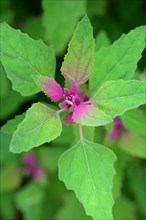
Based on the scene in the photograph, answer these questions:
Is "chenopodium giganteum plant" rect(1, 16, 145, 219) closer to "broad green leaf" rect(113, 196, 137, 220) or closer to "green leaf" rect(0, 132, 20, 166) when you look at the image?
"green leaf" rect(0, 132, 20, 166)

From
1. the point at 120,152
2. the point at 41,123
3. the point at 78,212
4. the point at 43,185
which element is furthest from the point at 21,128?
the point at 43,185

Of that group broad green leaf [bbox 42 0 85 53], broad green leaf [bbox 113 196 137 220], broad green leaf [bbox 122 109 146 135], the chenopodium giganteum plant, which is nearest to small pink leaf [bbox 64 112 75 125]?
the chenopodium giganteum plant

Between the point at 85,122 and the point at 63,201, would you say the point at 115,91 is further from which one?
the point at 63,201

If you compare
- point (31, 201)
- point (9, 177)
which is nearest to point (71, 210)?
point (31, 201)

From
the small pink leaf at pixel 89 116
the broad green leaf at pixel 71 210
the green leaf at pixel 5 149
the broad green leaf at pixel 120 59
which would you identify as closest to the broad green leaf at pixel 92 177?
the small pink leaf at pixel 89 116

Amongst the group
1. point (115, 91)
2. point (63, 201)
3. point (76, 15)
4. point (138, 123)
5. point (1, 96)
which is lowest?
point (63, 201)

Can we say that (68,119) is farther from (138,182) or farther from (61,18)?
(138,182)
